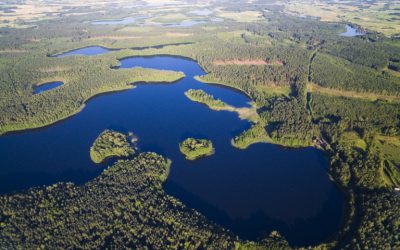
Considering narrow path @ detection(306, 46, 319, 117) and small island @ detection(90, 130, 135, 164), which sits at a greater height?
narrow path @ detection(306, 46, 319, 117)

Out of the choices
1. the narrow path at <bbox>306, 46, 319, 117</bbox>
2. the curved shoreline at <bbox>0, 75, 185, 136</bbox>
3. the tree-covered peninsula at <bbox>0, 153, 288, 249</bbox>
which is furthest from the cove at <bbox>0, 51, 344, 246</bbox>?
the narrow path at <bbox>306, 46, 319, 117</bbox>

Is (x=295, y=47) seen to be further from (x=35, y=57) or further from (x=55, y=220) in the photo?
(x=55, y=220)

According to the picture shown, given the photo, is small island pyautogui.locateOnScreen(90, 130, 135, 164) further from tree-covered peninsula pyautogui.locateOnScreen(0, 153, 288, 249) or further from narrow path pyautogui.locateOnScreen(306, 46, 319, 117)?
narrow path pyautogui.locateOnScreen(306, 46, 319, 117)

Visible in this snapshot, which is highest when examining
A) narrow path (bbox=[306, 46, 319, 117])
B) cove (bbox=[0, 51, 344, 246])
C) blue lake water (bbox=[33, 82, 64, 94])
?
narrow path (bbox=[306, 46, 319, 117])

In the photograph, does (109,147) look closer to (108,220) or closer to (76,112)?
(108,220)

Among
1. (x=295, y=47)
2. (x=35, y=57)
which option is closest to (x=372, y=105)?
(x=295, y=47)

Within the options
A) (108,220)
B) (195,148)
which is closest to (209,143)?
(195,148)
